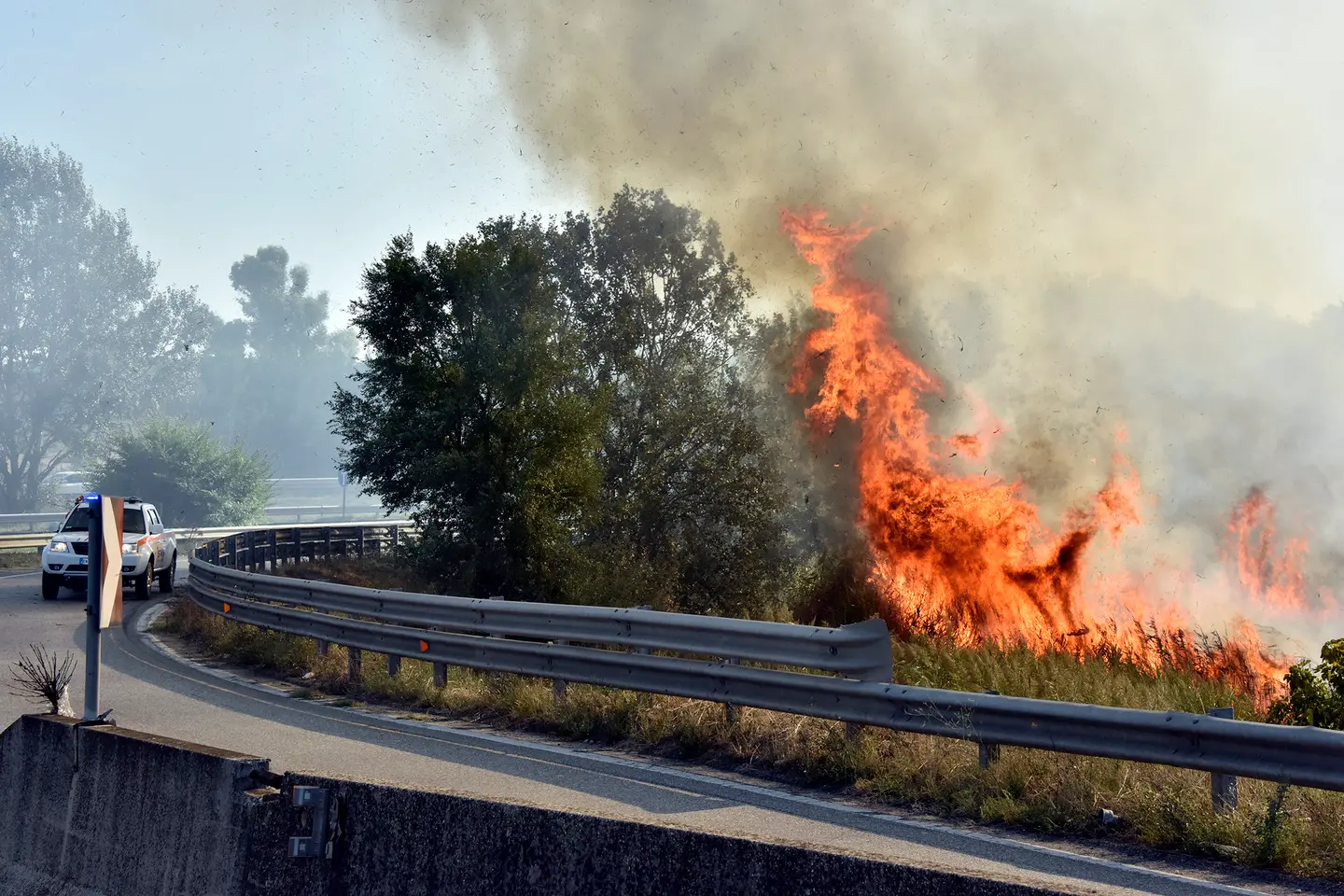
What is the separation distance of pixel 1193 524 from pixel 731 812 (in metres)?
20.2

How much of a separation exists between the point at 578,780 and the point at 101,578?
121 inches

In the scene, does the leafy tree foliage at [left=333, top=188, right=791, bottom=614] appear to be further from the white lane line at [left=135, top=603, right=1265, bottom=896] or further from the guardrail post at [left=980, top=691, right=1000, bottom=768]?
the guardrail post at [left=980, top=691, right=1000, bottom=768]

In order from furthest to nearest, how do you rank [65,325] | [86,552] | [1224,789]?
[65,325]
[86,552]
[1224,789]

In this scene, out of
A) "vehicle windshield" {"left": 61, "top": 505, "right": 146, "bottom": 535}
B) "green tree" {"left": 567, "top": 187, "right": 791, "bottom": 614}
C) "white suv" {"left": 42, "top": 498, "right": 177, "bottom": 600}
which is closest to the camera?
"white suv" {"left": 42, "top": 498, "right": 177, "bottom": 600}

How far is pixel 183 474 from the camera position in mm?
67875

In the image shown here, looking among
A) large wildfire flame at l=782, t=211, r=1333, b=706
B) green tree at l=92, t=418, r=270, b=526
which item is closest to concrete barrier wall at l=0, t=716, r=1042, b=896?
large wildfire flame at l=782, t=211, r=1333, b=706

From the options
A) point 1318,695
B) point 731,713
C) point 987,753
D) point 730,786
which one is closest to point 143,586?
point 731,713

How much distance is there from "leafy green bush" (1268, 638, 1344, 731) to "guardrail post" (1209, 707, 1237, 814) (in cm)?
273

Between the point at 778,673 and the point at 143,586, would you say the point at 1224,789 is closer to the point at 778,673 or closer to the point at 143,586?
the point at 778,673

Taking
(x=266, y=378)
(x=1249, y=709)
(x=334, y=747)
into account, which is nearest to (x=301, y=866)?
(x=334, y=747)

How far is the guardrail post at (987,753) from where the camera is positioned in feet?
26.1

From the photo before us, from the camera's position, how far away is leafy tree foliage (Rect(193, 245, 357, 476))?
402 feet

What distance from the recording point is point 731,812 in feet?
24.6

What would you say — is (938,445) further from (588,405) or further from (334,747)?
(334,747)
